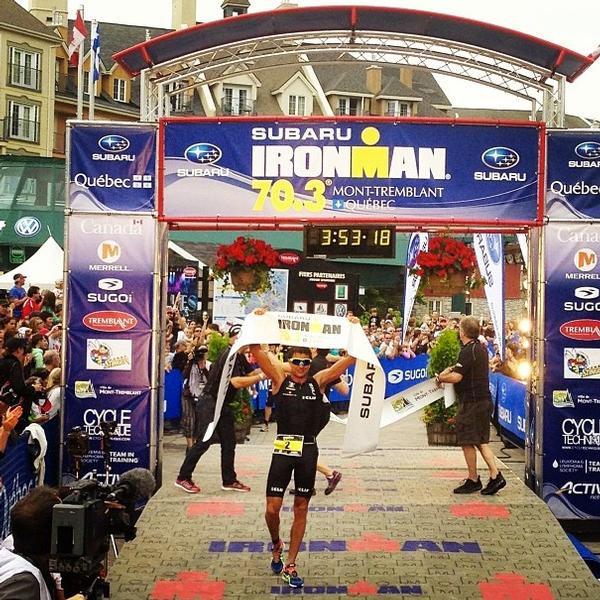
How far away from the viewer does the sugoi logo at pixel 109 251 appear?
39.1 feet

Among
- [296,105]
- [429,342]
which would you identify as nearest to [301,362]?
[429,342]

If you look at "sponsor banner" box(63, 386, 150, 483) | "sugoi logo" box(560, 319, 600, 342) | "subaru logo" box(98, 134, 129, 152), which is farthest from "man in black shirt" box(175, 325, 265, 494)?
"sugoi logo" box(560, 319, 600, 342)

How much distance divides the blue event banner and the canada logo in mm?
4962

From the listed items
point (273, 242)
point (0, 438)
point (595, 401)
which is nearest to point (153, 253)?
point (0, 438)

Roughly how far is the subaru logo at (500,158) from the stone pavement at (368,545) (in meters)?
3.90

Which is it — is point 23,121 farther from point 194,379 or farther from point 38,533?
point 38,533

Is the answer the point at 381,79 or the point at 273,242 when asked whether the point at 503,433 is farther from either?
the point at 381,79

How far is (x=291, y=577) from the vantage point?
28.5 ft

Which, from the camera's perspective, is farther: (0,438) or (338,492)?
(338,492)

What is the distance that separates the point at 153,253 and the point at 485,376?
166 inches

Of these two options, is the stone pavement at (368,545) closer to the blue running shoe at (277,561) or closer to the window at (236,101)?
the blue running shoe at (277,561)

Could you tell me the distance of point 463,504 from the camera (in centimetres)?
1144

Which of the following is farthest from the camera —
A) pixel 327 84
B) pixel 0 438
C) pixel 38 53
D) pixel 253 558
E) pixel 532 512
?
pixel 327 84

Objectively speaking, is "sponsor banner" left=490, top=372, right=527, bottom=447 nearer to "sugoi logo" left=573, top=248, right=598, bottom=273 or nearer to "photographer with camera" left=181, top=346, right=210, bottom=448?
"sugoi logo" left=573, top=248, right=598, bottom=273
